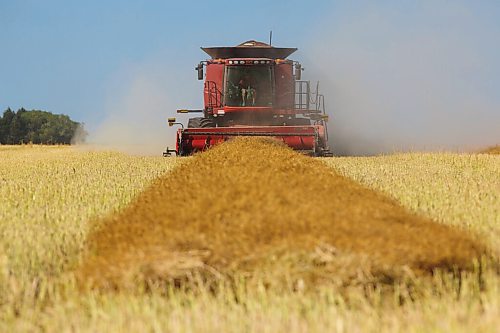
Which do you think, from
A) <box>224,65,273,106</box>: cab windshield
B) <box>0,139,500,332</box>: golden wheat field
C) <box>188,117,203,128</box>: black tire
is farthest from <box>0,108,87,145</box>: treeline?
<box>0,139,500,332</box>: golden wheat field

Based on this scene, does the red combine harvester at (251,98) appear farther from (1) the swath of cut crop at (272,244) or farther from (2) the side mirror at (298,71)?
(1) the swath of cut crop at (272,244)

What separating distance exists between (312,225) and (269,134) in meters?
12.9

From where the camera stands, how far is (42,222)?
575 cm

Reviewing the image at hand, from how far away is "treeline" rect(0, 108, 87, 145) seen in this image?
74.9 m

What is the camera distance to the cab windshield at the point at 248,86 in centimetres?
1798

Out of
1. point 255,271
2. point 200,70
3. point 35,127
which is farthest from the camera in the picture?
point 35,127

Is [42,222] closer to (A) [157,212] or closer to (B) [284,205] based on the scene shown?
(A) [157,212]

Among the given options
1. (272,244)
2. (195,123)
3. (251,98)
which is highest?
(251,98)

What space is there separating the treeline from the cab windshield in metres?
52.3

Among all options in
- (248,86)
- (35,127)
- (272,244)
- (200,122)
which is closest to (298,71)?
(248,86)

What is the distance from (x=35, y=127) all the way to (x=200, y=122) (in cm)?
6697

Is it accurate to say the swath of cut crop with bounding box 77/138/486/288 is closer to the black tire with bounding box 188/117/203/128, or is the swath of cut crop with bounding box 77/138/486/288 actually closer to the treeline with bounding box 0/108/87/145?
the black tire with bounding box 188/117/203/128

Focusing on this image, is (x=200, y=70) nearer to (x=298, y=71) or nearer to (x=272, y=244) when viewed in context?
(x=298, y=71)

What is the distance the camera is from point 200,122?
18.4 meters
